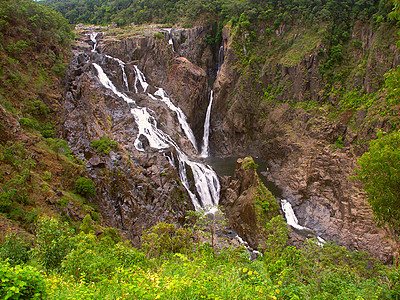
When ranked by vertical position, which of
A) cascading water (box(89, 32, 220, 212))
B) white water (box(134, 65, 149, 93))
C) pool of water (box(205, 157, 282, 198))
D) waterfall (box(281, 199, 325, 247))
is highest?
white water (box(134, 65, 149, 93))

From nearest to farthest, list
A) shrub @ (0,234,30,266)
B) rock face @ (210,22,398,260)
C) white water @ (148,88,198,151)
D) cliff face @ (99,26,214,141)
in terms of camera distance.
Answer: shrub @ (0,234,30,266) < rock face @ (210,22,398,260) < white water @ (148,88,198,151) < cliff face @ (99,26,214,141)

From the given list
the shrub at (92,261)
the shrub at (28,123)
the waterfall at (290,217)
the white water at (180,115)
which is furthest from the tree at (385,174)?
the white water at (180,115)

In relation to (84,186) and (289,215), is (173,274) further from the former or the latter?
(289,215)

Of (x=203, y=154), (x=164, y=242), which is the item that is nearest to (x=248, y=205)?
(x=164, y=242)

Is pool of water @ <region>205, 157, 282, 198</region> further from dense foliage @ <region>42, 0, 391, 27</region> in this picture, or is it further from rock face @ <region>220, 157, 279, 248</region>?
dense foliage @ <region>42, 0, 391, 27</region>

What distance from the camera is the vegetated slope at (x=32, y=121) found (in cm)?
1452

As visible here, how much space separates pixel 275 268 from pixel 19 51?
3148 cm

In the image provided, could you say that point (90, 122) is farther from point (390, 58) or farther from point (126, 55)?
point (390, 58)

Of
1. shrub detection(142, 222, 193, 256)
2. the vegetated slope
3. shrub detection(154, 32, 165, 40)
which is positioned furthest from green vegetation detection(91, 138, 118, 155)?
shrub detection(154, 32, 165, 40)

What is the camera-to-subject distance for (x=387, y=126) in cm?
2366

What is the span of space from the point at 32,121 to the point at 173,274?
2104cm

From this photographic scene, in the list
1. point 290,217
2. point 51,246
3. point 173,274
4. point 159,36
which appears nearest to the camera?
point 173,274

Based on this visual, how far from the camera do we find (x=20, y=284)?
4.57 m

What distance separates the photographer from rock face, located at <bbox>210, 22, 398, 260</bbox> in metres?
23.7
